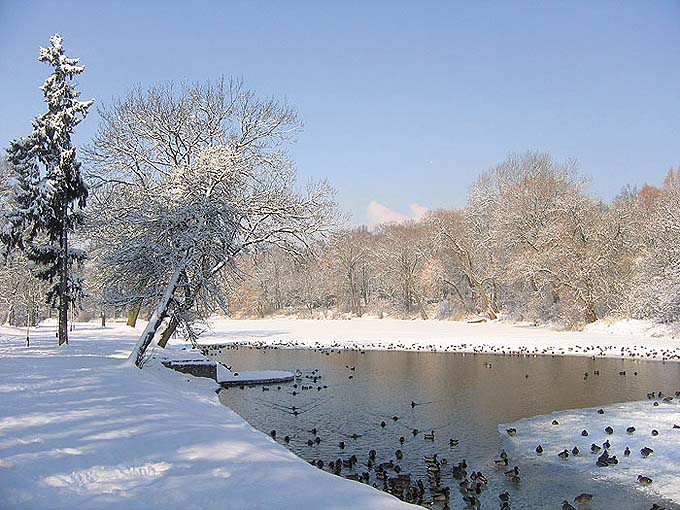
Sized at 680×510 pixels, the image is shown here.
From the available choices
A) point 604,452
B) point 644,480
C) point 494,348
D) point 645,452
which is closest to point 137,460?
point 644,480

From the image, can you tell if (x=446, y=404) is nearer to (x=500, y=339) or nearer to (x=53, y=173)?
(x=53, y=173)

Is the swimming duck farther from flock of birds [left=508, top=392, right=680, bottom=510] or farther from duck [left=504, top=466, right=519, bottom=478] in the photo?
duck [left=504, top=466, right=519, bottom=478]

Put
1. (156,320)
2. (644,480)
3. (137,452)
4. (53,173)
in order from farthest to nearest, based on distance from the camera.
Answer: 1. (53,173)
2. (156,320)
3. (644,480)
4. (137,452)

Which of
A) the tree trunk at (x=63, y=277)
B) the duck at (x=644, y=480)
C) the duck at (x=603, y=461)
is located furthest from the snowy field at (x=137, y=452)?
the tree trunk at (x=63, y=277)

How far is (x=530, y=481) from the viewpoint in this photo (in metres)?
11.2

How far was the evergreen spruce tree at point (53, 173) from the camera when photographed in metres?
23.8

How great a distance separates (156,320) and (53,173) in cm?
1051

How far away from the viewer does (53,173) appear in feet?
78.2

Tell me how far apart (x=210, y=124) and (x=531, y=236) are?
111 feet

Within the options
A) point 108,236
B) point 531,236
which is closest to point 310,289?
point 531,236

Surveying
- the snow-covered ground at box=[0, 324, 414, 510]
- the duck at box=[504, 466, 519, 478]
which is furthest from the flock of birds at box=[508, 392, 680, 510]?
the snow-covered ground at box=[0, 324, 414, 510]

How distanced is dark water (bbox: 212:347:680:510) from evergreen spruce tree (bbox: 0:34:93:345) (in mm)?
10793

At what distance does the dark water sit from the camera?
1123 cm

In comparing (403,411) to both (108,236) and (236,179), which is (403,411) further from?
(108,236)
